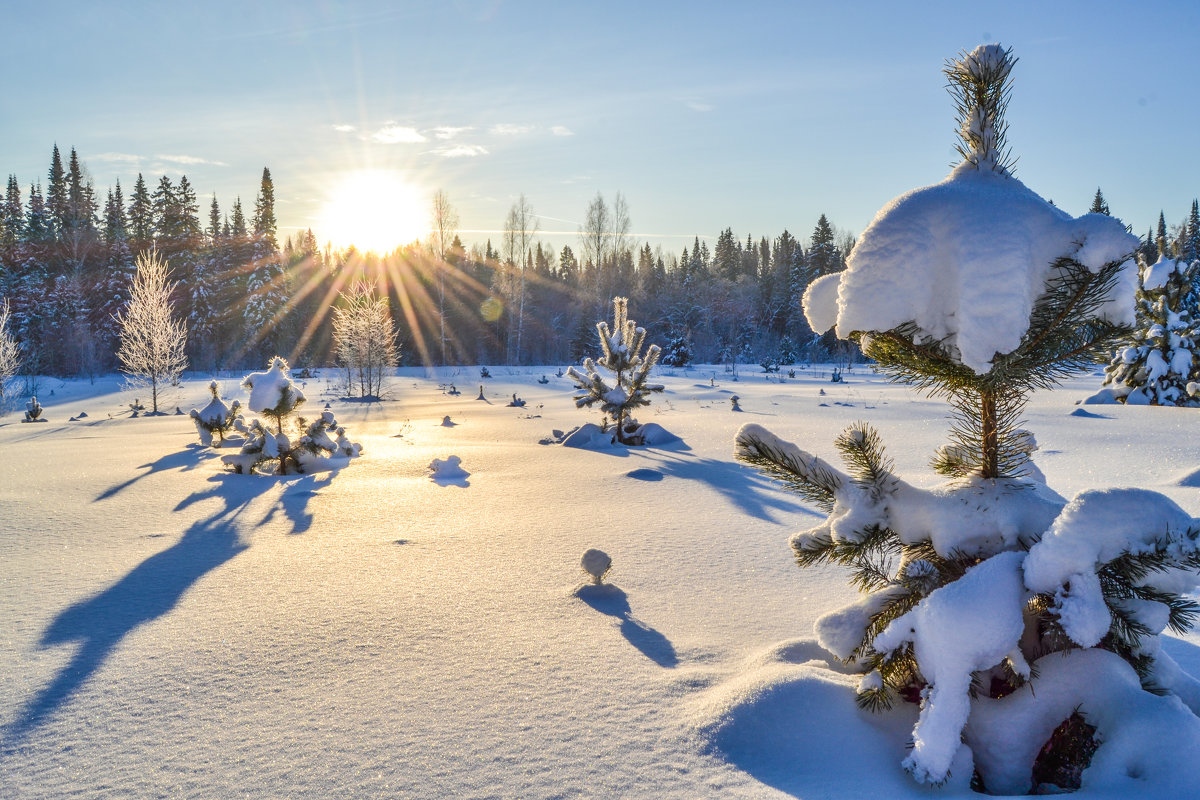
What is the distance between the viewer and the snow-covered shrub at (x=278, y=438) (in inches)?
392

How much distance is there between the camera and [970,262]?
219 cm

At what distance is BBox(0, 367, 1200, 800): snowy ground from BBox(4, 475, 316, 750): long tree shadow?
0.02 meters

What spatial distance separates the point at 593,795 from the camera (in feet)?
7.99

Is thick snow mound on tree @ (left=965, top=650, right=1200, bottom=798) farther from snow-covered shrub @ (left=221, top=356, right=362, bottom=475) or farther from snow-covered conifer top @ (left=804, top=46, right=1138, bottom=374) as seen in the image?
snow-covered shrub @ (left=221, top=356, right=362, bottom=475)

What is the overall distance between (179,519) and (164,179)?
52635 mm

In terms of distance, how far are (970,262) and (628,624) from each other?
2907 mm

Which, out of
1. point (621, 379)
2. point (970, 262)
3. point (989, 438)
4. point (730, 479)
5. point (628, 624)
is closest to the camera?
point (970, 262)

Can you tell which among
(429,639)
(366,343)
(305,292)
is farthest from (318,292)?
(429,639)

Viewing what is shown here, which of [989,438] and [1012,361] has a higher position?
[1012,361]

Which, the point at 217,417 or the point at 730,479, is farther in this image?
the point at 217,417

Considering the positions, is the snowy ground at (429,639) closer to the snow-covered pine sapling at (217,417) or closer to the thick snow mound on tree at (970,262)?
the thick snow mound on tree at (970,262)

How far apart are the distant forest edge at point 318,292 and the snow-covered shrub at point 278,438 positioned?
99.5ft

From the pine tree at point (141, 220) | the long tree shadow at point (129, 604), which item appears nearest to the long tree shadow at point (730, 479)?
the long tree shadow at point (129, 604)

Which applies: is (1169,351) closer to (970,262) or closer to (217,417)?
(970,262)
